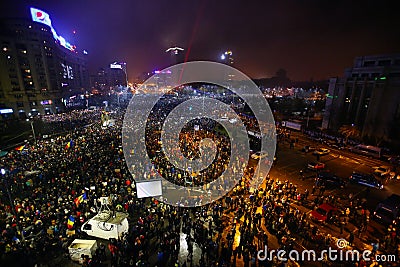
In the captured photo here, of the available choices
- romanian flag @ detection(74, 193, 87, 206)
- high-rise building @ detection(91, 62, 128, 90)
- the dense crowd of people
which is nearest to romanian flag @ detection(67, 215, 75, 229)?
the dense crowd of people

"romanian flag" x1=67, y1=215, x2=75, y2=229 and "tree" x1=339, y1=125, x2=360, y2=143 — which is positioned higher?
"tree" x1=339, y1=125, x2=360, y2=143

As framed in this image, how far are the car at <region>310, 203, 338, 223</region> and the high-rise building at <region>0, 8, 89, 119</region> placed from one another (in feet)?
209

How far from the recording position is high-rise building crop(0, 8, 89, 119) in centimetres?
4803

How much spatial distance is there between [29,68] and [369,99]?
74495 mm

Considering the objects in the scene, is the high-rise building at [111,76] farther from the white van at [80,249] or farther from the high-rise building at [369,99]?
the white van at [80,249]

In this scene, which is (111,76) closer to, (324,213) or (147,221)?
(147,221)

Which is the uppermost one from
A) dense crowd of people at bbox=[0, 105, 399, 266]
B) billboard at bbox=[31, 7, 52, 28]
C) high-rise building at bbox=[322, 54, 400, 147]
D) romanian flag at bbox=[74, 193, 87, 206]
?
billboard at bbox=[31, 7, 52, 28]

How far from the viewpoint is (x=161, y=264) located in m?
8.36

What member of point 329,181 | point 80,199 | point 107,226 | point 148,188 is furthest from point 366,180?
point 80,199

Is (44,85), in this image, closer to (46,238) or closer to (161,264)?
(46,238)

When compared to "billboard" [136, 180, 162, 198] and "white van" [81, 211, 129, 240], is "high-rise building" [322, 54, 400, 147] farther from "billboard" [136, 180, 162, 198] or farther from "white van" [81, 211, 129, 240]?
"white van" [81, 211, 129, 240]

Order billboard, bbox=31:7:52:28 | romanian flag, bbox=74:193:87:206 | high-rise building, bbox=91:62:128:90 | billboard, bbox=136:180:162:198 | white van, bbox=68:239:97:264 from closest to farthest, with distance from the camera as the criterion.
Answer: white van, bbox=68:239:97:264, romanian flag, bbox=74:193:87:206, billboard, bbox=136:180:162:198, billboard, bbox=31:7:52:28, high-rise building, bbox=91:62:128:90

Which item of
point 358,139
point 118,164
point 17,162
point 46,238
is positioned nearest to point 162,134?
point 118,164

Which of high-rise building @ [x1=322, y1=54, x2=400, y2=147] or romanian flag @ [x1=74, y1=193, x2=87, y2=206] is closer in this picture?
romanian flag @ [x1=74, y1=193, x2=87, y2=206]
